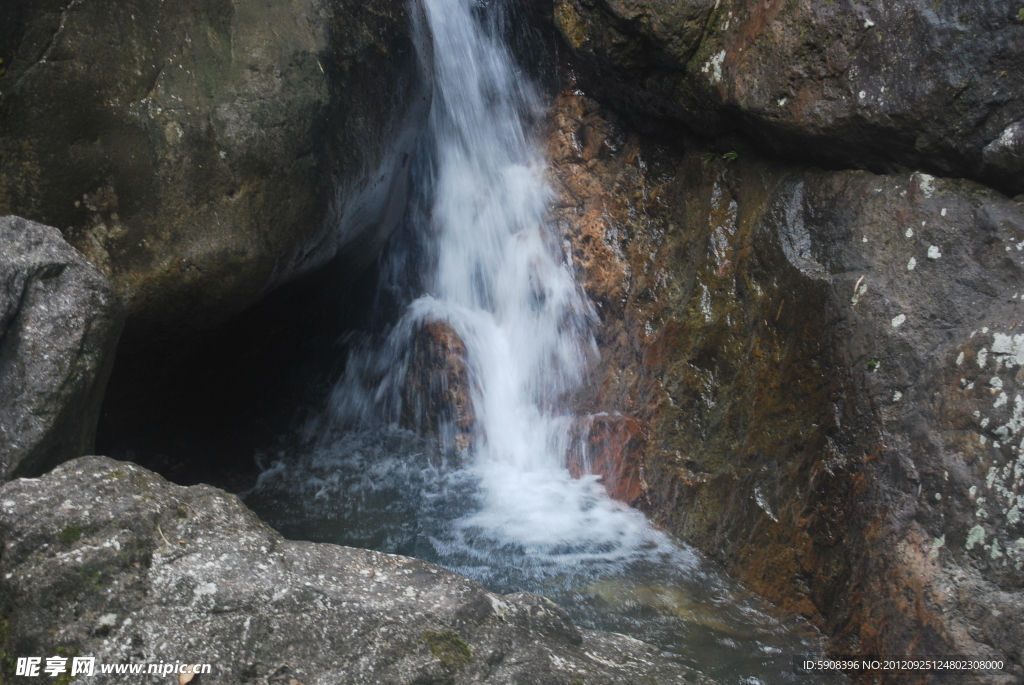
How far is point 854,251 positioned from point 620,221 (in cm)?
187

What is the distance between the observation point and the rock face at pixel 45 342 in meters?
2.76

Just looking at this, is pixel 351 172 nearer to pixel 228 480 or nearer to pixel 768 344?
pixel 228 480

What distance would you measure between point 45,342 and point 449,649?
2.05m

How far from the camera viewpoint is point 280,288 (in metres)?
4.88

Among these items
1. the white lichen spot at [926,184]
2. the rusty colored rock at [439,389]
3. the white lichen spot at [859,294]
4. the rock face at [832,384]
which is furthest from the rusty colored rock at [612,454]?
the white lichen spot at [926,184]

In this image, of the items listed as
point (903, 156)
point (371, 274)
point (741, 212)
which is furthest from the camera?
point (371, 274)

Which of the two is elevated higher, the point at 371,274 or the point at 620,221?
the point at 620,221

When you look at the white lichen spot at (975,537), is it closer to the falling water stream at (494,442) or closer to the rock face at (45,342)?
the falling water stream at (494,442)

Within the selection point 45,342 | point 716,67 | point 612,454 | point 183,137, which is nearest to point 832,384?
point 612,454

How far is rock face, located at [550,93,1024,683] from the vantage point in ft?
9.59

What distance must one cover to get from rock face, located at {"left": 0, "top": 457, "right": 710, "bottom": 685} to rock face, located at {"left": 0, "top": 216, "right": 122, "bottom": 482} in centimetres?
50

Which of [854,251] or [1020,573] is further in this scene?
[854,251]

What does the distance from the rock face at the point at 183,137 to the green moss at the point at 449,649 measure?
8.78 feet

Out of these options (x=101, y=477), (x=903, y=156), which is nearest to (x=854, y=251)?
(x=903, y=156)
